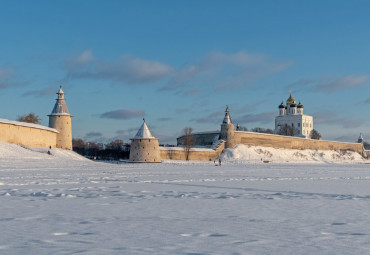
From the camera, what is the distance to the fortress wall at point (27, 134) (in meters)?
26.7

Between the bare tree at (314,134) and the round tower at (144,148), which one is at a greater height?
the bare tree at (314,134)

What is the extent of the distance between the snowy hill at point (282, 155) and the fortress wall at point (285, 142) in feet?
2.16

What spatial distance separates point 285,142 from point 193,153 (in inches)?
611

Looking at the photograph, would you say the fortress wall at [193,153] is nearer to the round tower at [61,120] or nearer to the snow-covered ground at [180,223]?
the round tower at [61,120]

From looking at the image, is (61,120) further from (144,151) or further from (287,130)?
(287,130)

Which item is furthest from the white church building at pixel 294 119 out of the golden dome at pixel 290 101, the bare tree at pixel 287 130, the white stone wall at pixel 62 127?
the white stone wall at pixel 62 127

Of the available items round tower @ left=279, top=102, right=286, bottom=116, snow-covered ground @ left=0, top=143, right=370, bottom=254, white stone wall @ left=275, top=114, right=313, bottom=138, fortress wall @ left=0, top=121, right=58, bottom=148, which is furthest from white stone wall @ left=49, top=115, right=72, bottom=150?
round tower @ left=279, top=102, right=286, bottom=116

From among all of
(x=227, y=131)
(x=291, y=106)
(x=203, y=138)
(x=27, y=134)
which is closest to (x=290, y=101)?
(x=291, y=106)

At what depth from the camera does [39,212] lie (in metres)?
5.27

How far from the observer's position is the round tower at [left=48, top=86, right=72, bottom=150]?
3353cm

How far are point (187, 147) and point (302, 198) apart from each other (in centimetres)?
3318

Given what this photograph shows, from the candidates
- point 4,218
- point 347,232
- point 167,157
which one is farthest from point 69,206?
point 167,157

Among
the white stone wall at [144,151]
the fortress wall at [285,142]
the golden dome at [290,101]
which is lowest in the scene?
the white stone wall at [144,151]

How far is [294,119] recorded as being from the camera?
7262 centimetres
